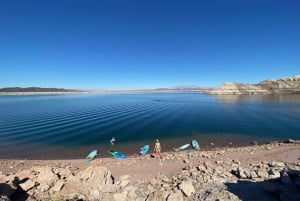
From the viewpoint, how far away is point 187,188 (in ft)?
42.8

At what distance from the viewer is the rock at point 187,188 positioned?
1285cm

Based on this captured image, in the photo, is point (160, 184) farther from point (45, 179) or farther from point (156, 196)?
point (45, 179)

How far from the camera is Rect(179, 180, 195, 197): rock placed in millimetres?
12853

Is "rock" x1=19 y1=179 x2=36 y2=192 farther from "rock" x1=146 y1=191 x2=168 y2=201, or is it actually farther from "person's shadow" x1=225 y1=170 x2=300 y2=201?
"person's shadow" x1=225 y1=170 x2=300 y2=201

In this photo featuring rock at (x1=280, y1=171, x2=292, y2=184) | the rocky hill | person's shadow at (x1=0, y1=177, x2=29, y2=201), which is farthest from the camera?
the rocky hill

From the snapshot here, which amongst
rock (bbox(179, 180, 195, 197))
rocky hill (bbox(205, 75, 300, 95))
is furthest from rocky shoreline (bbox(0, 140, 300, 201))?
rocky hill (bbox(205, 75, 300, 95))

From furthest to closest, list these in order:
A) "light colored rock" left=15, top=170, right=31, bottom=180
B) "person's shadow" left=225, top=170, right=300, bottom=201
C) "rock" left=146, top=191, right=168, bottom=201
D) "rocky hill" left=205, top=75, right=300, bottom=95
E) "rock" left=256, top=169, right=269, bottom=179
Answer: "rocky hill" left=205, top=75, right=300, bottom=95 → "light colored rock" left=15, top=170, right=31, bottom=180 → "rock" left=256, top=169, right=269, bottom=179 → "rock" left=146, top=191, right=168, bottom=201 → "person's shadow" left=225, top=170, right=300, bottom=201

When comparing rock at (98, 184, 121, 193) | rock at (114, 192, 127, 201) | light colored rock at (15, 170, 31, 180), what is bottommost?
rock at (114, 192, 127, 201)

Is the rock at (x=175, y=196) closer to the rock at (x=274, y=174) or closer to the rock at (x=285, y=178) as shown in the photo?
the rock at (x=285, y=178)

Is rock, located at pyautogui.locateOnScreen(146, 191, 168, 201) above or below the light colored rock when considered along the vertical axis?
below

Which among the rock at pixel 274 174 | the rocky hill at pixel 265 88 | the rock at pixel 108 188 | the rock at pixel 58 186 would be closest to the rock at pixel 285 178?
the rock at pixel 274 174

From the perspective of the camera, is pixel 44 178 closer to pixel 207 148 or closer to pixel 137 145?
pixel 137 145

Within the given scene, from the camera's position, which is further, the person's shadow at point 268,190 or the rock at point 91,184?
the rock at point 91,184

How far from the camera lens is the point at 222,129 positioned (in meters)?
39.1
